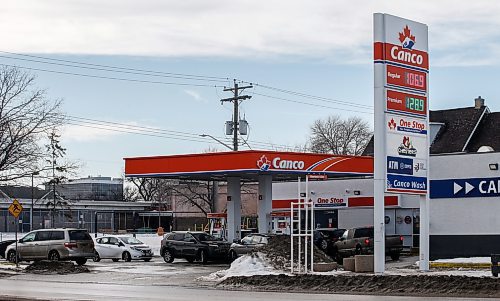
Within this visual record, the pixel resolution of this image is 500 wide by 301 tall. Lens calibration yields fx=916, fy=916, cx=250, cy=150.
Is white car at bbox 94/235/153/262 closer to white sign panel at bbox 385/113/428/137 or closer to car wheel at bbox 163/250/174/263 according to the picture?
car wheel at bbox 163/250/174/263

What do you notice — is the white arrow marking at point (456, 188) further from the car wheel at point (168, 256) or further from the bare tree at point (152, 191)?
the bare tree at point (152, 191)

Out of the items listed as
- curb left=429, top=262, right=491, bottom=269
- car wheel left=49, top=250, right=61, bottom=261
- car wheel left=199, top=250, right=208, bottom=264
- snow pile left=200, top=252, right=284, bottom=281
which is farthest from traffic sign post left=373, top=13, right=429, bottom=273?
car wheel left=49, top=250, right=61, bottom=261

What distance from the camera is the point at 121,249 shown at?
45906mm

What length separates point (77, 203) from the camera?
334 feet

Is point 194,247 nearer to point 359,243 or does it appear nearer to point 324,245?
point 324,245

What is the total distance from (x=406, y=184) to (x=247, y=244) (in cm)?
1069

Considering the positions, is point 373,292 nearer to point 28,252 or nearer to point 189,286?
point 189,286

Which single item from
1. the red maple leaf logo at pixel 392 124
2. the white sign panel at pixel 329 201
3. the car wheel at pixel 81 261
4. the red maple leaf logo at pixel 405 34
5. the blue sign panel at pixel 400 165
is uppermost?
the red maple leaf logo at pixel 405 34

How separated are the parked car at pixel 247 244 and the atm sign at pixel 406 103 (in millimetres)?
10238

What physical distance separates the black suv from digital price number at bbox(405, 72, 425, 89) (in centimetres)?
1330

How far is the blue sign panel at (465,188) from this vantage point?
37906 mm

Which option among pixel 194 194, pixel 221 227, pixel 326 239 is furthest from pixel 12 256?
pixel 194 194

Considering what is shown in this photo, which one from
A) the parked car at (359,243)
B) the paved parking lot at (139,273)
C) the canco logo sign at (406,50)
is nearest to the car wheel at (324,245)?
the parked car at (359,243)

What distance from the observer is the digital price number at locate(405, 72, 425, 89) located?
3256cm
